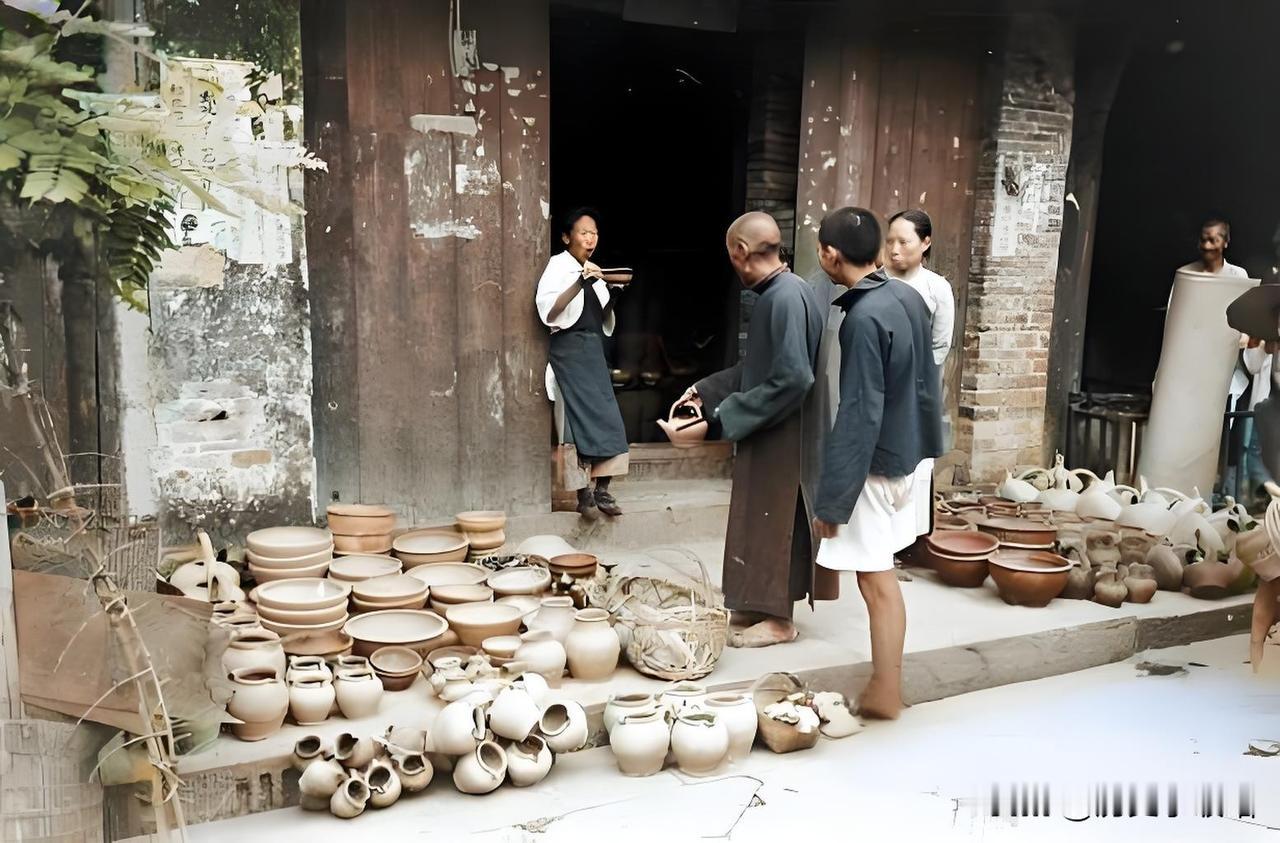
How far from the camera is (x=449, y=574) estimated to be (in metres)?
4.75

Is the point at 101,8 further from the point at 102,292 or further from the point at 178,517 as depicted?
the point at 178,517

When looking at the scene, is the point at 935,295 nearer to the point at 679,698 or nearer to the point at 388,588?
the point at 679,698

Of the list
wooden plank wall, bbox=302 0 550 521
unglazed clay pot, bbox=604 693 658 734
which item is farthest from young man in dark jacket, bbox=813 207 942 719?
wooden plank wall, bbox=302 0 550 521

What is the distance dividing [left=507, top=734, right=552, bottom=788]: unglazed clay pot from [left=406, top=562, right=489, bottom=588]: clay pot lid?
4.19ft

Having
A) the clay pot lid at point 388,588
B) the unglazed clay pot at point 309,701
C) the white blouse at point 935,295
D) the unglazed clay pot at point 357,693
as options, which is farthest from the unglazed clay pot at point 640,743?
the white blouse at point 935,295

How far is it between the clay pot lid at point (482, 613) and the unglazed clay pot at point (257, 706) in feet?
2.76

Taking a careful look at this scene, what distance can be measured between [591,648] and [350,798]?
1074mm

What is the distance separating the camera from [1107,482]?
20.8ft

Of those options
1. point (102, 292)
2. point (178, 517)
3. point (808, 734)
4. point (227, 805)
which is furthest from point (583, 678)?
point (102, 292)

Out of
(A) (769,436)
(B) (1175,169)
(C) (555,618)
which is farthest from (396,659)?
(B) (1175,169)

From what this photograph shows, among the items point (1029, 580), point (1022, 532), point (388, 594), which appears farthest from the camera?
point (1022, 532)

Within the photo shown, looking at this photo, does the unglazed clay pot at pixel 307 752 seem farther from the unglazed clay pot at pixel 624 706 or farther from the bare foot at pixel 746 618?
the bare foot at pixel 746 618

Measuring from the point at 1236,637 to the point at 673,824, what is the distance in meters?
3.33

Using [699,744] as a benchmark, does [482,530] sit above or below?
above
